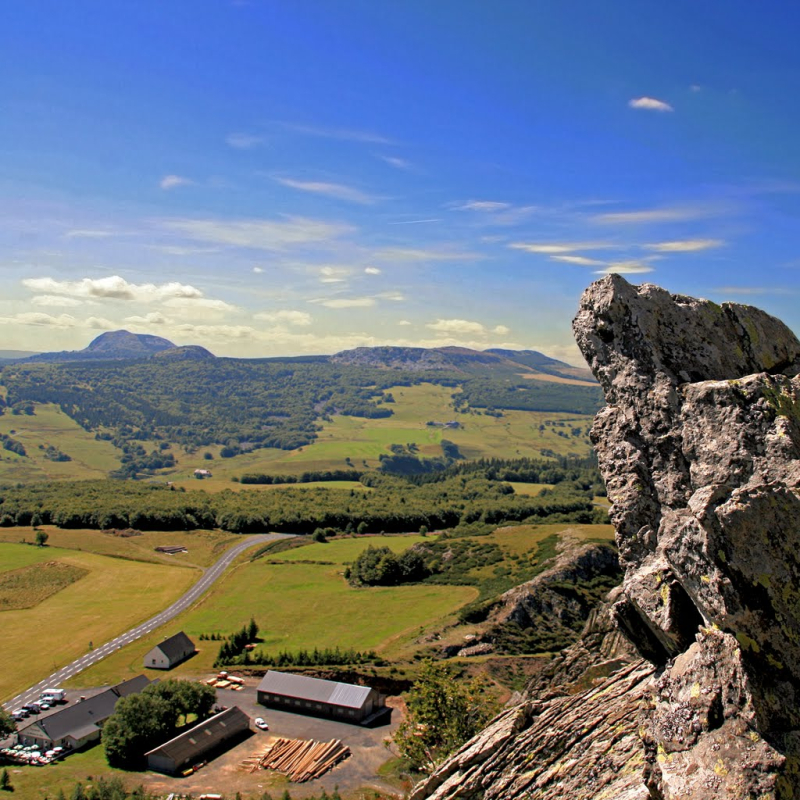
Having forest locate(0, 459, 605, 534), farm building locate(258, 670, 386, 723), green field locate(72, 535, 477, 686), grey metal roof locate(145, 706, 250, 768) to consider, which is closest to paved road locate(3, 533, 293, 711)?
green field locate(72, 535, 477, 686)

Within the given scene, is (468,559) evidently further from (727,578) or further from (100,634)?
(727,578)

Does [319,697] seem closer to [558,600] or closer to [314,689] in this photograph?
[314,689]

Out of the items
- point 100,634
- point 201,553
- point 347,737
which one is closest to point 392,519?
point 201,553

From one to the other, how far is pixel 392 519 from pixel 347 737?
356 feet

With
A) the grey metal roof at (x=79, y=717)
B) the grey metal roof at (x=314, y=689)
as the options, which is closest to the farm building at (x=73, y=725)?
the grey metal roof at (x=79, y=717)

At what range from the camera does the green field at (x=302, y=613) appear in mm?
79938

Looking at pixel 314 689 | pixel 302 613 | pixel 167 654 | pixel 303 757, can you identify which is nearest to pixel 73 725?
pixel 167 654

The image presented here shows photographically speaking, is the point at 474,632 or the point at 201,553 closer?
the point at 474,632

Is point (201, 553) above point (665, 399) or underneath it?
underneath

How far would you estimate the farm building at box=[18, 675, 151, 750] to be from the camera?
5641cm

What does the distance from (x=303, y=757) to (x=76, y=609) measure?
6460 cm

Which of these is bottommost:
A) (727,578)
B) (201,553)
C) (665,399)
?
(201,553)

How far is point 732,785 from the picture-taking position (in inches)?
362

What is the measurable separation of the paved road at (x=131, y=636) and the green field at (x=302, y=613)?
1878 mm
